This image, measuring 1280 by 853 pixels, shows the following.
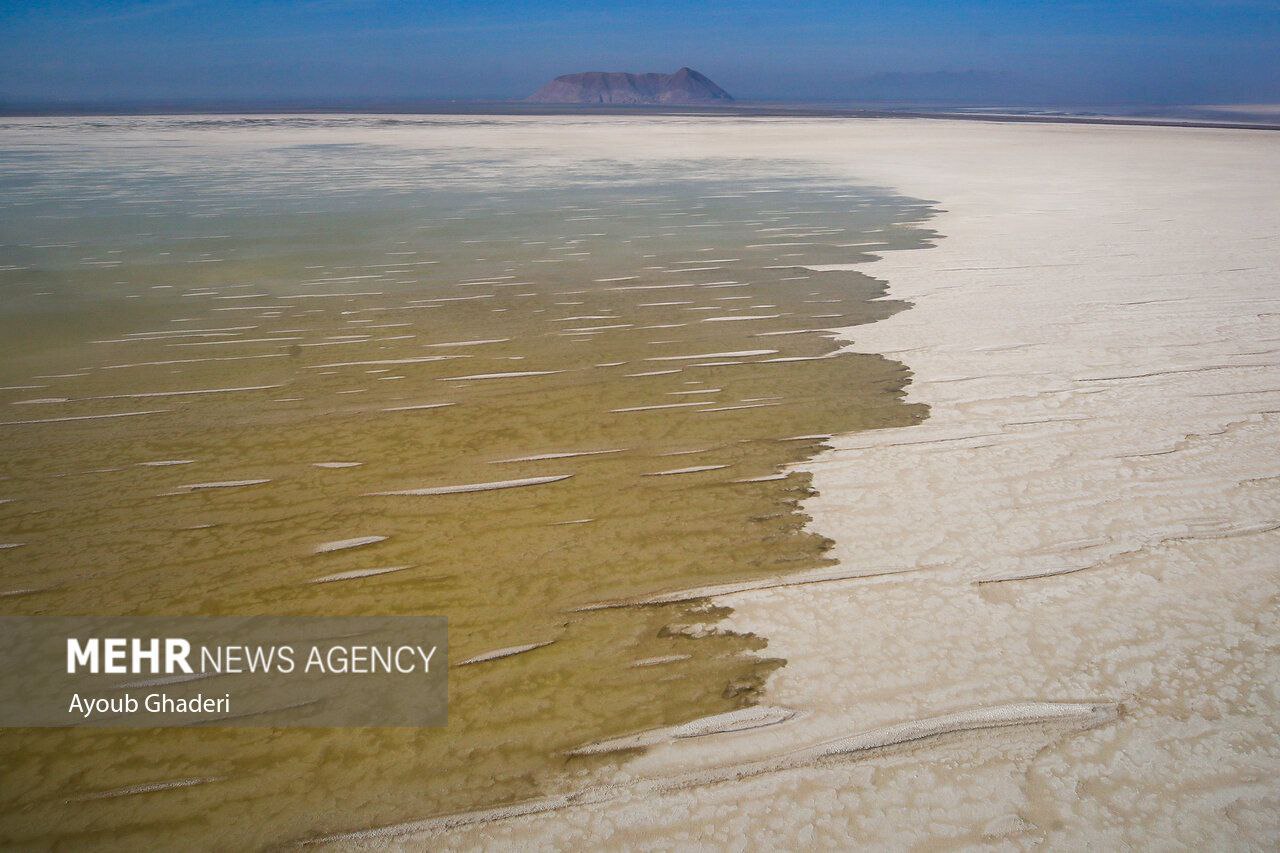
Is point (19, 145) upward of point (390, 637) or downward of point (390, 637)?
upward

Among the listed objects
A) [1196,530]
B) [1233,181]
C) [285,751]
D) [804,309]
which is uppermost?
[1233,181]

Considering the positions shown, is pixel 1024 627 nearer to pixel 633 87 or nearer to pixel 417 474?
pixel 417 474

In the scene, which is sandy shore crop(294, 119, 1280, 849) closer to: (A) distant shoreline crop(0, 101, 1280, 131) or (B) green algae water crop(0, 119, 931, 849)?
(B) green algae water crop(0, 119, 931, 849)

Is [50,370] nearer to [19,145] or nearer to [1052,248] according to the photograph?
[1052,248]

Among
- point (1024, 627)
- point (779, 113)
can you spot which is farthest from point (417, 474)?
point (779, 113)

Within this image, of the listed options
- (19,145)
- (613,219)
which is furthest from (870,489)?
(19,145)

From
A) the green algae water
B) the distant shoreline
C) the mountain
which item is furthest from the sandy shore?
the mountain
